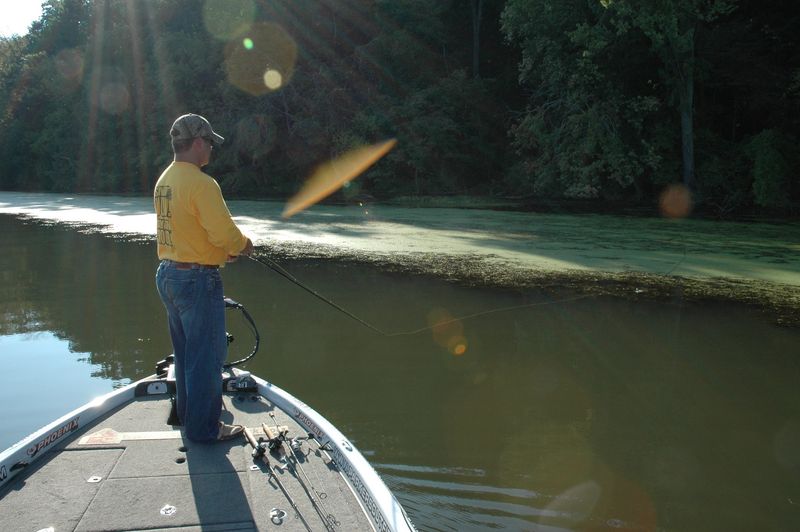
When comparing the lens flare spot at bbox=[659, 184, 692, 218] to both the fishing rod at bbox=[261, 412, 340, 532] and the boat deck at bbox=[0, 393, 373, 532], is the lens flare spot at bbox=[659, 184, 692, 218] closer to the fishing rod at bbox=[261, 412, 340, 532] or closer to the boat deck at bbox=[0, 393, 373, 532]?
the fishing rod at bbox=[261, 412, 340, 532]

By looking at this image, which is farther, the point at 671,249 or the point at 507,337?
the point at 671,249

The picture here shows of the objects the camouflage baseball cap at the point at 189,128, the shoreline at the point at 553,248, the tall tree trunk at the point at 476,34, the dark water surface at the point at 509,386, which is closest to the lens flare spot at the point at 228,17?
the tall tree trunk at the point at 476,34

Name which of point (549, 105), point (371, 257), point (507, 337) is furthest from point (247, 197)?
point (507, 337)

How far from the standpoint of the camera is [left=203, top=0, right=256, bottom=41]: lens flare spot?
32938 millimetres

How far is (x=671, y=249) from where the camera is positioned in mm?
12211

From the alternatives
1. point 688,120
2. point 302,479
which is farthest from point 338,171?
point 302,479

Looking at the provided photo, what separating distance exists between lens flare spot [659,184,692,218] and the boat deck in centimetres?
1972

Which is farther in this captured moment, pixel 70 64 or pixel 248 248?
pixel 70 64

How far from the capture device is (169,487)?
102 inches

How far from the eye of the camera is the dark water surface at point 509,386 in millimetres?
3541

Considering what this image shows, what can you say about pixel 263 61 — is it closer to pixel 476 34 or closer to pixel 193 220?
pixel 476 34

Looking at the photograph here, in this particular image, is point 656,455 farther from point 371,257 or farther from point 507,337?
point 371,257

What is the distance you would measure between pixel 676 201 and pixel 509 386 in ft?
61.8

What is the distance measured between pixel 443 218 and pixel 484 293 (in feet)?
34.4
